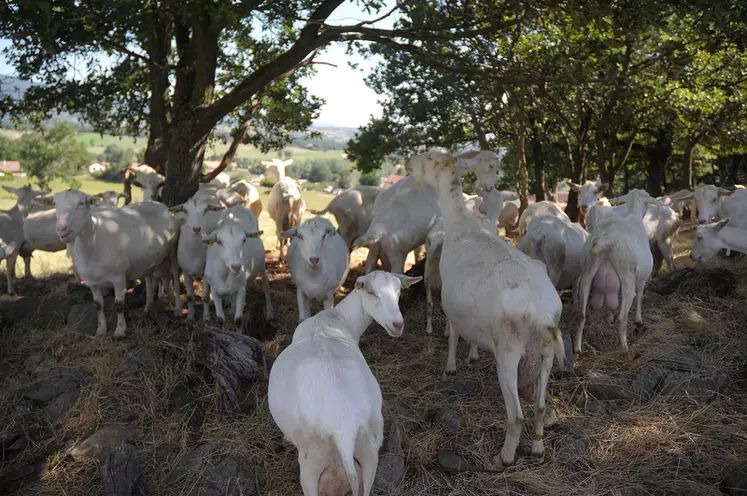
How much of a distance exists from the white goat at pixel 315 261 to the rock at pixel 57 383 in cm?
250

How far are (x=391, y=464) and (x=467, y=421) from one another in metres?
1.12

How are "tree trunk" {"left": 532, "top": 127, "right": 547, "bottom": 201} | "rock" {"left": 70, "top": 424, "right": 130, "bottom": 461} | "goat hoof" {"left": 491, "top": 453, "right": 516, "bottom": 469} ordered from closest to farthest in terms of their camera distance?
"goat hoof" {"left": 491, "top": 453, "right": 516, "bottom": 469} → "rock" {"left": 70, "top": 424, "right": 130, "bottom": 461} → "tree trunk" {"left": 532, "top": 127, "right": 547, "bottom": 201}

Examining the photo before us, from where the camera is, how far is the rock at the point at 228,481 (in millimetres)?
4672

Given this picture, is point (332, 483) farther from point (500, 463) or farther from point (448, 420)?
point (448, 420)

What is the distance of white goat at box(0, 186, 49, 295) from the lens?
9.44 meters

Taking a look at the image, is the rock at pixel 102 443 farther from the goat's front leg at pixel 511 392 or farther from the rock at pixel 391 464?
the goat's front leg at pixel 511 392

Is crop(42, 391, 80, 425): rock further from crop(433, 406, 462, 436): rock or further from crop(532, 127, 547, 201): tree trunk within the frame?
crop(532, 127, 547, 201): tree trunk

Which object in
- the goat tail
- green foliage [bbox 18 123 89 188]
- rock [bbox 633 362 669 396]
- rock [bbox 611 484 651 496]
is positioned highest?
the goat tail

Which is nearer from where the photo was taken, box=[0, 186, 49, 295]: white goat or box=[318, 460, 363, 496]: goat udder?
box=[318, 460, 363, 496]: goat udder

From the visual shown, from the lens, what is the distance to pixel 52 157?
162 ft

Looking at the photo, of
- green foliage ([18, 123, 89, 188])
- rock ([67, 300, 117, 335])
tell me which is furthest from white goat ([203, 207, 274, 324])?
green foliage ([18, 123, 89, 188])

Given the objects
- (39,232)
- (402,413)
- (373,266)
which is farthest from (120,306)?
(402,413)

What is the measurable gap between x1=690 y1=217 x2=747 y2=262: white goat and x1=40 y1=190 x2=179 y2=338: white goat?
7720 millimetres

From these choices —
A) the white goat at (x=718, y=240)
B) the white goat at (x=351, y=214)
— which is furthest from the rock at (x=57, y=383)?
the white goat at (x=718, y=240)
